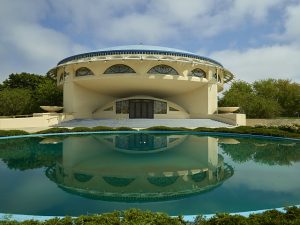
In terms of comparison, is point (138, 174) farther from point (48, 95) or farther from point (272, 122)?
point (48, 95)

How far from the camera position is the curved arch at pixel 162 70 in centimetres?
3114

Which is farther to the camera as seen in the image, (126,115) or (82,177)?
(126,115)

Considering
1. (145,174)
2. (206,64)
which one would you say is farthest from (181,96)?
(145,174)

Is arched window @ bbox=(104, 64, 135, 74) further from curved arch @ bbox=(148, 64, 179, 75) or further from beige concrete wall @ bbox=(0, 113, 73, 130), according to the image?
beige concrete wall @ bbox=(0, 113, 73, 130)

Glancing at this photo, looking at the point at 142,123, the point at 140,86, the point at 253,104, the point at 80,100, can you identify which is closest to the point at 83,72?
the point at 80,100

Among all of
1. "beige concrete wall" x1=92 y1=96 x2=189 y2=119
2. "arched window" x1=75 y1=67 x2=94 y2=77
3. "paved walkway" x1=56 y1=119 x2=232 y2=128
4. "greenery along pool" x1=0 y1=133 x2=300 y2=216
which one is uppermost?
"arched window" x1=75 y1=67 x2=94 y2=77

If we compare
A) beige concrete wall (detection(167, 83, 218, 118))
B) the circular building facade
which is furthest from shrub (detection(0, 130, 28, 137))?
beige concrete wall (detection(167, 83, 218, 118))

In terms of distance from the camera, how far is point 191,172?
885 centimetres

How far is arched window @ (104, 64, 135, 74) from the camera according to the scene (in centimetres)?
3111

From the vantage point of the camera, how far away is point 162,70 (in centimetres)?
3136

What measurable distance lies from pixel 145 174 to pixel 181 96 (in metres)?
31.5

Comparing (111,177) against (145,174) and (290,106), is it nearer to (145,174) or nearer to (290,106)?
(145,174)

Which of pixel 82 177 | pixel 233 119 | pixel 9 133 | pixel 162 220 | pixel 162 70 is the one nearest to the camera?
pixel 162 220

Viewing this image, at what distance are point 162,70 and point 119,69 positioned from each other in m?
5.30
